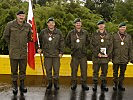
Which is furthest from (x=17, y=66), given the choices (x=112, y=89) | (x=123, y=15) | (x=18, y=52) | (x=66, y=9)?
(x=123, y=15)

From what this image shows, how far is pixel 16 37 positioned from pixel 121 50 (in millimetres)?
2588

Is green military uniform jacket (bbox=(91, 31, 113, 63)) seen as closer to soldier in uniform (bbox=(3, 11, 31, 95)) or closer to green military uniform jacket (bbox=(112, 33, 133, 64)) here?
green military uniform jacket (bbox=(112, 33, 133, 64))

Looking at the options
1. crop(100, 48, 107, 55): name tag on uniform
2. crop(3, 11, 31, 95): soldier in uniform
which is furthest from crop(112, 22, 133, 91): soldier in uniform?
crop(3, 11, 31, 95): soldier in uniform

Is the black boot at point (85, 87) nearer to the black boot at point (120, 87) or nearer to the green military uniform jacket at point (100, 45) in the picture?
the green military uniform jacket at point (100, 45)

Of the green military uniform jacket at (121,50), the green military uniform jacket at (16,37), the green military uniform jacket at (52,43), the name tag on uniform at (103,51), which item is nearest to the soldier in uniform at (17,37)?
the green military uniform jacket at (16,37)

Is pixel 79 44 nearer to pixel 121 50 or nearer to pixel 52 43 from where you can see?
pixel 52 43

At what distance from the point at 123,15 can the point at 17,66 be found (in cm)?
1240

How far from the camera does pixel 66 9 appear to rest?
14.1 metres

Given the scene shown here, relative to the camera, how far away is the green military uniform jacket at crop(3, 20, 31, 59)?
7.77m

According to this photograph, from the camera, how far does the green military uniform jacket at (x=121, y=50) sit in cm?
855

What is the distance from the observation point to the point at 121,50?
8.55 meters

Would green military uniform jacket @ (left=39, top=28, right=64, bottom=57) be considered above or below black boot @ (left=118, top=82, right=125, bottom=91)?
above

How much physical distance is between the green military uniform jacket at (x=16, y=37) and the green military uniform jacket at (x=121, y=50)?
222 centimetres

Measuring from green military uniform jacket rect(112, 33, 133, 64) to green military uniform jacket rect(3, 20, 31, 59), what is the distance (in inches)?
87.3
